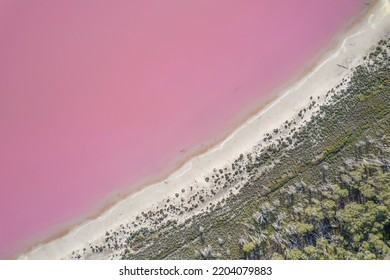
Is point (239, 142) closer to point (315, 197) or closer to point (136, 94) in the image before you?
point (315, 197)

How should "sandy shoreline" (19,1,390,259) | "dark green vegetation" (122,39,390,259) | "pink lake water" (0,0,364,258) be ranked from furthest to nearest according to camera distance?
"pink lake water" (0,0,364,258), "sandy shoreline" (19,1,390,259), "dark green vegetation" (122,39,390,259)

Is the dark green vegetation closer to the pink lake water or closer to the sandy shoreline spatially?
the sandy shoreline

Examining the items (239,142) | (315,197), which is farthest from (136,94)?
(315,197)

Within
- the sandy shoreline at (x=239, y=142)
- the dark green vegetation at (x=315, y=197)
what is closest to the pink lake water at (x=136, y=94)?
the sandy shoreline at (x=239, y=142)

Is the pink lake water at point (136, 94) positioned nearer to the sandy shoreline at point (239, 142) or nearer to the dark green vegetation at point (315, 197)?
the sandy shoreline at point (239, 142)

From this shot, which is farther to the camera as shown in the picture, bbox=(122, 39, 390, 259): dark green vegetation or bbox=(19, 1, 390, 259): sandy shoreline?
bbox=(19, 1, 390, 259): sandy shoreline

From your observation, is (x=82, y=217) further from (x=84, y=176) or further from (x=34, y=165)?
(x=34, y=165)

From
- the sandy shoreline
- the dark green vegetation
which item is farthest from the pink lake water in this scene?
the dark green vegetation
